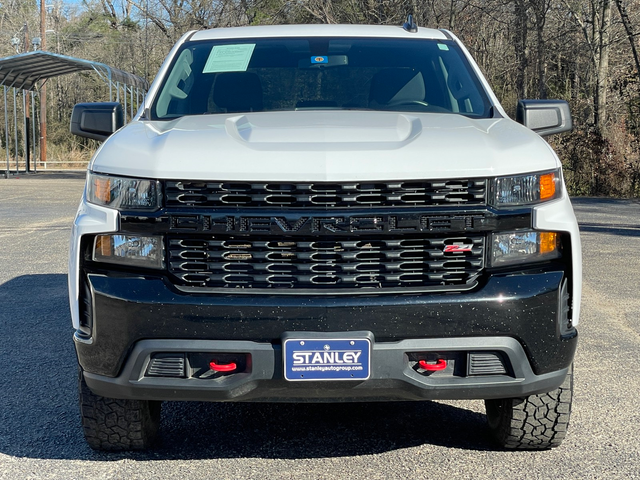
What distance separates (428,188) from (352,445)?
1.34 m

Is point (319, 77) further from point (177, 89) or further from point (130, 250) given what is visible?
point (130, 250)

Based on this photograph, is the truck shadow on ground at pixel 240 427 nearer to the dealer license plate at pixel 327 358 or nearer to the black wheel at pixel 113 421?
the black wheel at pixel 113 421

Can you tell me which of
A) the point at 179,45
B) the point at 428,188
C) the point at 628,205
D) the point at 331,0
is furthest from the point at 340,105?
the point at 331,0

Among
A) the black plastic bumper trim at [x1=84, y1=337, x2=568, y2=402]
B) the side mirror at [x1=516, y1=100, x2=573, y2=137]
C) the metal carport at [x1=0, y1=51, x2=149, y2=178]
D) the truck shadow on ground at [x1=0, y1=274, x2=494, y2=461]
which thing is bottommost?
the truck shadow on ground at [x1=0, y1=274, x2=494, y2=461]

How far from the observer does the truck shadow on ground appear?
3715 mm

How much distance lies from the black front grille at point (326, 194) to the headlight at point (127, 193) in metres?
0.05

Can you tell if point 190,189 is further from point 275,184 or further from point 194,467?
point 194,467

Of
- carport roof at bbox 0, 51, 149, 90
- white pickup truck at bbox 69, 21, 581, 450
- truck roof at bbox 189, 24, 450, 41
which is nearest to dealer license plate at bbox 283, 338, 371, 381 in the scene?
white pickup truck at bbox 69, 21, 581, 450

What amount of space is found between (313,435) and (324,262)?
119 cm

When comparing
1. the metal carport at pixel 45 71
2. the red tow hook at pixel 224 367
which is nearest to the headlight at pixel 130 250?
the red tow hook at pixel 224 367

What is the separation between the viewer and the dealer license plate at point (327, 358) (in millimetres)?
2984

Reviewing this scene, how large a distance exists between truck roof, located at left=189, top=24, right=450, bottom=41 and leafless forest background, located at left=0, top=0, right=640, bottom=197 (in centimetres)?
1469

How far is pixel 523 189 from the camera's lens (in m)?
3.13

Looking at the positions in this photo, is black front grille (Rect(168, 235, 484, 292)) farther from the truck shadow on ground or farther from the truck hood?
the truck shadow on ground
